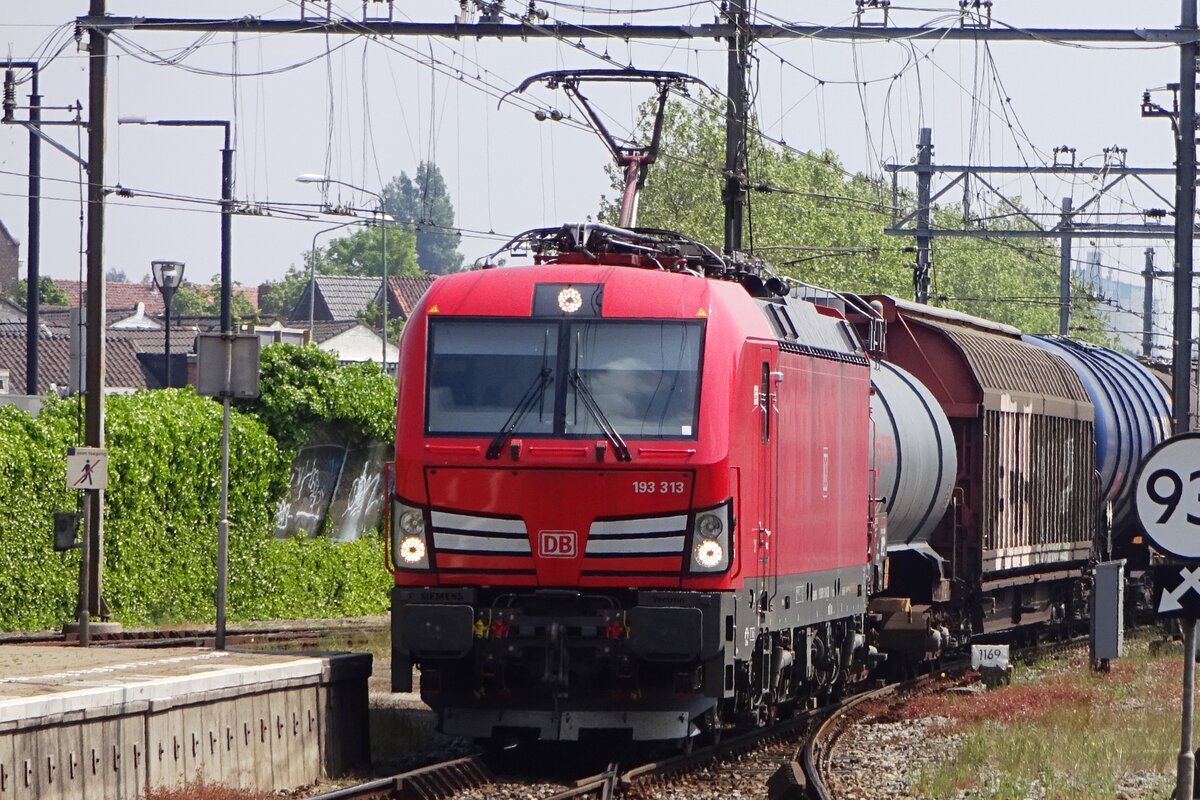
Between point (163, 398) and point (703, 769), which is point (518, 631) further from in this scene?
point (163, 398)

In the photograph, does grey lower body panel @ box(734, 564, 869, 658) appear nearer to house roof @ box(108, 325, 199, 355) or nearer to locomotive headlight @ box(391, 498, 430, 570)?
locomotive headlight @ box(391, 498, 430, 570)

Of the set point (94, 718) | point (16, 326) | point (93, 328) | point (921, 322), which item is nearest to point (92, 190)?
point (93, 328)

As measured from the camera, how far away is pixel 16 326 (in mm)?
80375

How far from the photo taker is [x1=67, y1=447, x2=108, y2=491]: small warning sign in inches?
824

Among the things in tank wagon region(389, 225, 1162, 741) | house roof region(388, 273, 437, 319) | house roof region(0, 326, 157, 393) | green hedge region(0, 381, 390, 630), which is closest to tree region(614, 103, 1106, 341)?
house roof region(0, 326, 157, 393)

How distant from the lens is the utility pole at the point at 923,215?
36.3 meters

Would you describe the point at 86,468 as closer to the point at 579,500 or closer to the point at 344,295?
the point at 579,500

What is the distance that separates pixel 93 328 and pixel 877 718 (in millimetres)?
10960

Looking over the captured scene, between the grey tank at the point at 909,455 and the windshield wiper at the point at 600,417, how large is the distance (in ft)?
17.4

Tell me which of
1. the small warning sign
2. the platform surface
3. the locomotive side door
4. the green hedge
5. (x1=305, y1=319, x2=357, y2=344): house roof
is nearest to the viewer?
the platform surface

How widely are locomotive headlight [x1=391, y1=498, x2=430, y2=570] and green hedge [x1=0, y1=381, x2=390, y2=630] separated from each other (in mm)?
11058

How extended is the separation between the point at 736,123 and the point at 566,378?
480 inches

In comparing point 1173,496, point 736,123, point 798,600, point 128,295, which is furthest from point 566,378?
point 128,295

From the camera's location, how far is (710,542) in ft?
43.0
